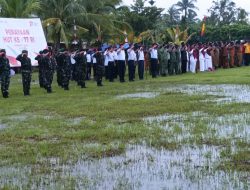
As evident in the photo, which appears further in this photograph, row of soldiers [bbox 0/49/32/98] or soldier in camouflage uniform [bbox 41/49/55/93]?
soldier in camouflage uniform [bbox 41/49/55/93]

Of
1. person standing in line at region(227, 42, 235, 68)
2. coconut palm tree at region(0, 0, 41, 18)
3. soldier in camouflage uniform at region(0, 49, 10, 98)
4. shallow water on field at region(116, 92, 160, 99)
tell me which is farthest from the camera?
coconut palm tree at region(0, 0, 41, 18)

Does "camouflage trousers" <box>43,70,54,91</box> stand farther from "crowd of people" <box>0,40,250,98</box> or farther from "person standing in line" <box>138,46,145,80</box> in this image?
"person standing in line" <box>138,46,145,80</box>

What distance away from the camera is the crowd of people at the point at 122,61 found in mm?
17969

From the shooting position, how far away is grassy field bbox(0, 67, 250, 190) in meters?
6.27

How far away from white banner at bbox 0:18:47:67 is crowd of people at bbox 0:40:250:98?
6.68 feet

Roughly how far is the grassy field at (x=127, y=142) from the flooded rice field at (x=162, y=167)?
0.01 m

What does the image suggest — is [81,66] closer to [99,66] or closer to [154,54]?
[99,66]

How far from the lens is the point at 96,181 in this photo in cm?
624

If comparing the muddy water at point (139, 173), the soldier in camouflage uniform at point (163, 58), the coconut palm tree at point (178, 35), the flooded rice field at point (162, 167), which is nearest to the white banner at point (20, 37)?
the soldier in camouflage uniform at point (163, 58)

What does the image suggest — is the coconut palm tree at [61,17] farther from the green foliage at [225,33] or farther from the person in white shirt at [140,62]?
the green foliage at [225,33]

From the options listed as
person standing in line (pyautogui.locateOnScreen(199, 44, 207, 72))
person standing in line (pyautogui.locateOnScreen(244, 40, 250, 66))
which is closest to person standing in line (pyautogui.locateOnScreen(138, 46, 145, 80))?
person standing in line (pyautogui.locateOnScreen(199, 44, 207, 72))

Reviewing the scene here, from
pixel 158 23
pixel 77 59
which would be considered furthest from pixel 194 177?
pixel 158 23

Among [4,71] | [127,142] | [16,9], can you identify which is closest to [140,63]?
[4,71]

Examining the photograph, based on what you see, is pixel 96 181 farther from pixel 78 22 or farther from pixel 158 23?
pixel 158 23
